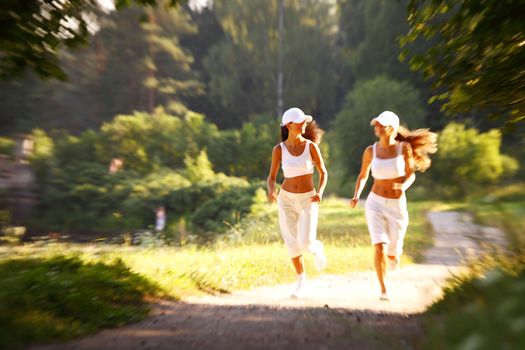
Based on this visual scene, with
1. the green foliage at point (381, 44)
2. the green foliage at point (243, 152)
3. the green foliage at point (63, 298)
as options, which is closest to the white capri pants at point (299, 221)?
the green foliage at point (63, 298)

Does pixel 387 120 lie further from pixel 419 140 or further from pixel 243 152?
pixel 243 152

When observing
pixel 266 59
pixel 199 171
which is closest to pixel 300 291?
pixel 199 171

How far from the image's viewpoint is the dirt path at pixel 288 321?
3.61 meters

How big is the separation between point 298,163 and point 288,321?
2.13m

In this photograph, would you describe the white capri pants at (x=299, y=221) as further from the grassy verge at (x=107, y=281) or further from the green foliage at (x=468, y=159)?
the green foliage at (x=468, y=159)

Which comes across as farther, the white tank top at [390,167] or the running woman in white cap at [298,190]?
the running woman in white cap at [298,190]

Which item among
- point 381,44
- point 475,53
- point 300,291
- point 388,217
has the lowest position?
point 300,291

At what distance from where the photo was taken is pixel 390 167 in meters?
5.80

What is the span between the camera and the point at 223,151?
27609 millimetres

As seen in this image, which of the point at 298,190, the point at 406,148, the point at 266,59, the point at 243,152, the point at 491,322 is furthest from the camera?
the point at 266,59

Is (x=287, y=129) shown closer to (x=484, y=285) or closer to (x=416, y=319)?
(x=416, y=319)

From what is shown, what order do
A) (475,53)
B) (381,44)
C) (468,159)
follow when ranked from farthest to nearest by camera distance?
(381,44), (468,159), (475,53)

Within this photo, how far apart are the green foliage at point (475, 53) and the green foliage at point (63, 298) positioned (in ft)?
12.6

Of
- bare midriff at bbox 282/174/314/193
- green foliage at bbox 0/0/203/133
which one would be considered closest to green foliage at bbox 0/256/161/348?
bare midriff at bbox 282/174/314/193
